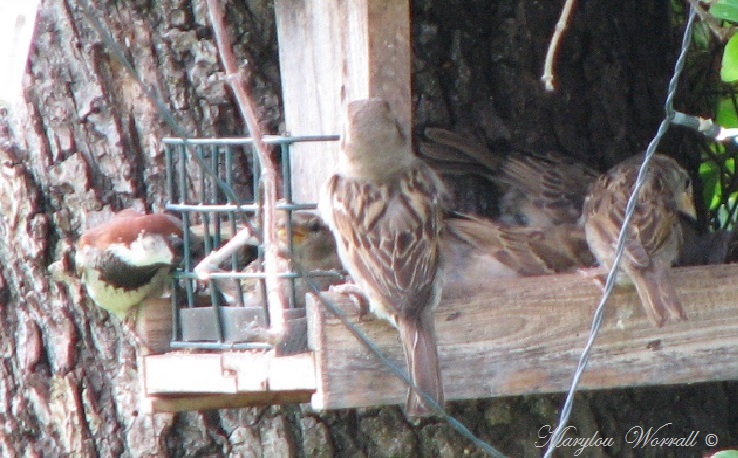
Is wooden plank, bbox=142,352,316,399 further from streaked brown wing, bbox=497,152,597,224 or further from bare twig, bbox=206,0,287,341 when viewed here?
streaked brown wing, bbox=497,152,597,224

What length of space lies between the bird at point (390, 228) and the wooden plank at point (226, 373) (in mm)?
223

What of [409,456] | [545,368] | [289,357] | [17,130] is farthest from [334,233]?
[17,130]

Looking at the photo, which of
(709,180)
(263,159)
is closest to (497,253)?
(709,180)

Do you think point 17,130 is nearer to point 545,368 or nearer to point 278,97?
point 278,97

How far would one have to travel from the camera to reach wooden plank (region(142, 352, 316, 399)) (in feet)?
8.67

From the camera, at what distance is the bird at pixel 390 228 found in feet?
8.55

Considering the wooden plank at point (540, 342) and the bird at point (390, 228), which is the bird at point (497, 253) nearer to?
the bird at point (390, 228)

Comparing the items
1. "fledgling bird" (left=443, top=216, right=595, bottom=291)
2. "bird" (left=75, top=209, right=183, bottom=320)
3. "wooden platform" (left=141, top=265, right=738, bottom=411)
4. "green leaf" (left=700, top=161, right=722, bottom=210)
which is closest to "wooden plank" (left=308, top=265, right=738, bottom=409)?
"wooden platform" (left=141, top=265, right=738, bottom=411)

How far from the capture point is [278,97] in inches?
139

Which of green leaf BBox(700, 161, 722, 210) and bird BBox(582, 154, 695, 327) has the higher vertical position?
green leaf BBox(700, 161, 722, 210)

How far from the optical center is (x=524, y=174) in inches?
143

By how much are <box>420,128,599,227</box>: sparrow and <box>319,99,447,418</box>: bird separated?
45 centimetres

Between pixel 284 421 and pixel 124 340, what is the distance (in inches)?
21.3

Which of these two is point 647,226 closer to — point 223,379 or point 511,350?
point 511,350
